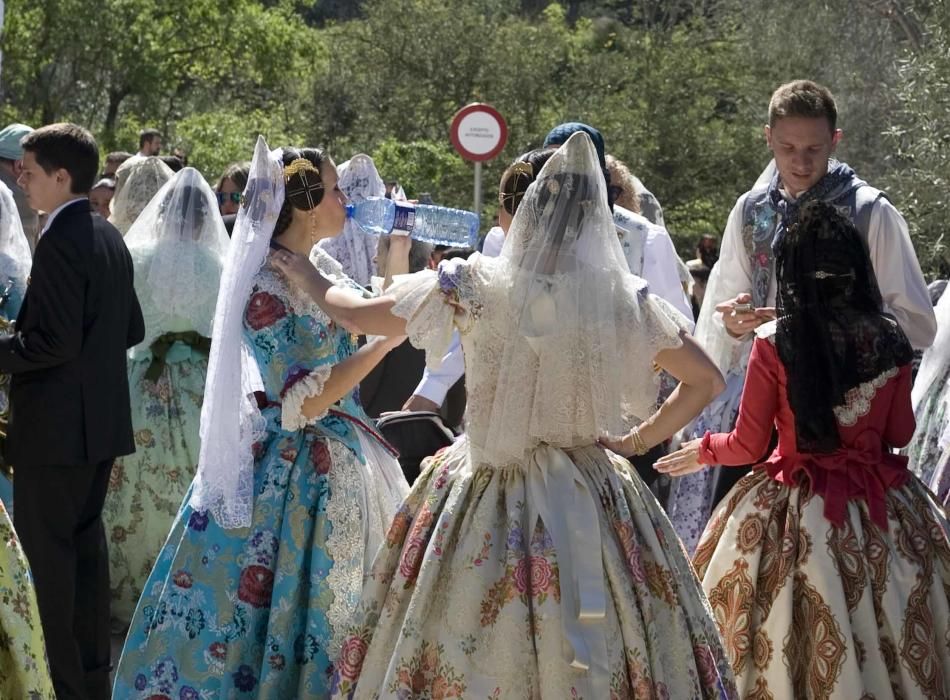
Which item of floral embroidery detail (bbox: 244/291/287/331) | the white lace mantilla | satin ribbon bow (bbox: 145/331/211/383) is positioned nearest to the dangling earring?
floral embroidery detail (bbox: 244/291/287/331)

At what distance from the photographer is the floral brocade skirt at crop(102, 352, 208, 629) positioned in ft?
21.9

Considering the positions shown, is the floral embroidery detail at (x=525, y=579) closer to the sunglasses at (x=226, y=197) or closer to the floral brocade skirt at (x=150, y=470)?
the floral brocade skirt at (x=150, y=470)

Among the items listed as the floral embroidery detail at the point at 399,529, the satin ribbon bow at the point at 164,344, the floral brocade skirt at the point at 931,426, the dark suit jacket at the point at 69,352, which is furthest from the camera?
the satin ribbon bow at the point at 164,344

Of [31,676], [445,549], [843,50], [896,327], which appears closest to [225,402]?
[445,549]

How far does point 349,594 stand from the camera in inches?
165

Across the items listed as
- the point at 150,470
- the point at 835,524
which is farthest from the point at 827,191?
the point at 150,470

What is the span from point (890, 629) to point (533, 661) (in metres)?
1.14

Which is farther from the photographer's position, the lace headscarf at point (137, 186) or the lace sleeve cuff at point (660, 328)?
the lace headscarf at point (137, 186)

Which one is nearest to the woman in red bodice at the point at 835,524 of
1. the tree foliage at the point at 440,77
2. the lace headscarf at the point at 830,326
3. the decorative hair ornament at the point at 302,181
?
the lace headscarf at the point at 830,326

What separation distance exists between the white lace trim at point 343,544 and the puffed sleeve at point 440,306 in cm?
72

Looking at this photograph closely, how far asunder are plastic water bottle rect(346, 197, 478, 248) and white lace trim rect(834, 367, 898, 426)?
1386mm

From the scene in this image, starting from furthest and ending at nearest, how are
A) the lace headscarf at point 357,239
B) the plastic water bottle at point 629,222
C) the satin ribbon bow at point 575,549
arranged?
the lace headscarf at point 357,239
the plastic water bottle at point 629,222
the satin ribbon bow at point 575,549

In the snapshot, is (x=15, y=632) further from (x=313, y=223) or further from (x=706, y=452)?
(x=706, y=452)

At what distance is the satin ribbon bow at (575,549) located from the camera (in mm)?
3469
